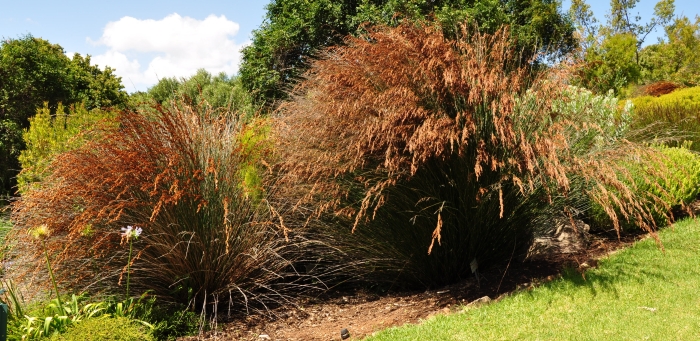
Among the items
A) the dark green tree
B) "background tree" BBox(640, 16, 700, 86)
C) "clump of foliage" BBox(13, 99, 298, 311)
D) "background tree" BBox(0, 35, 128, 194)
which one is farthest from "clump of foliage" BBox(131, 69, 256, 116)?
"background tree" BBox(640, 16, 700, 86)

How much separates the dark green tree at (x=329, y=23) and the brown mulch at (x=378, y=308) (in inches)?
491

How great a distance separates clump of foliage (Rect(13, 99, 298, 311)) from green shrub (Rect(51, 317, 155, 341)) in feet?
2.71

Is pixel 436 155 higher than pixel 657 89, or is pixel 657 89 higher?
pixel 657 89

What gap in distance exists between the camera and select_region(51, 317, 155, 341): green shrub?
4.28 meters

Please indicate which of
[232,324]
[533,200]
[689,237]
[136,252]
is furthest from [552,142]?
[136,252]

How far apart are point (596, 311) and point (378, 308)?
190cm

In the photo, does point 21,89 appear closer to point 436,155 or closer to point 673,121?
point 436,155

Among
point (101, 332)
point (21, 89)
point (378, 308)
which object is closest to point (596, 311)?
point (378, 308)

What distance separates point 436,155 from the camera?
489cm

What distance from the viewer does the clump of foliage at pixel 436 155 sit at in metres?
5.09

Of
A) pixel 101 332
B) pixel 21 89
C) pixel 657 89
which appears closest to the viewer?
pixel 101 332

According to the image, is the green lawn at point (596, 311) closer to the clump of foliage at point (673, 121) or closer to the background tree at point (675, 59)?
the clump of foliage at point (673, 121)

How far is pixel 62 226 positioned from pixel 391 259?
10.2 feet

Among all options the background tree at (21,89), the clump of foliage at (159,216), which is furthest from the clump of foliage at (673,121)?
the background tree at (21,89)
